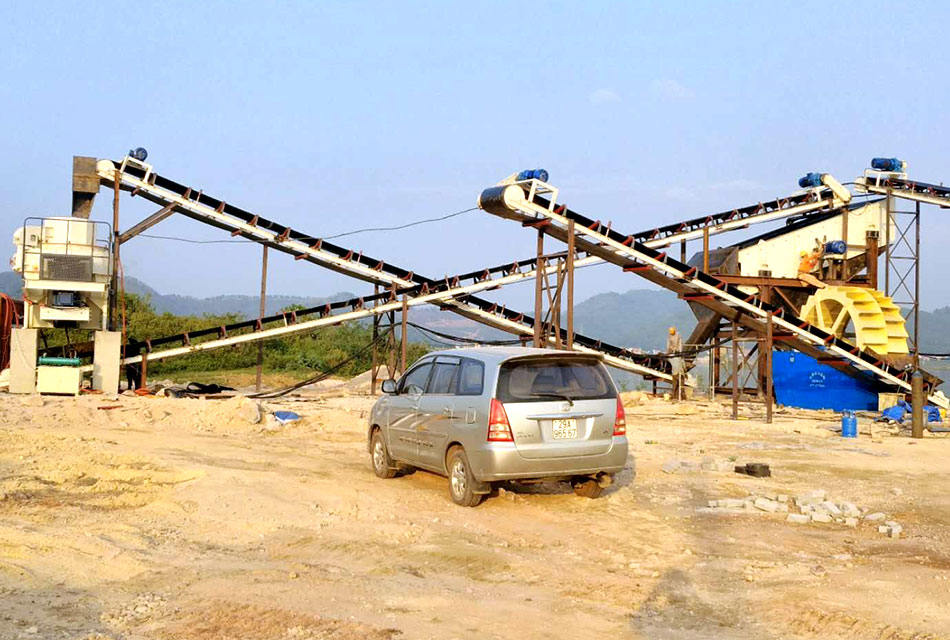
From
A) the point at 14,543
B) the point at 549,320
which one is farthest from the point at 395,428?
the point at 549,320

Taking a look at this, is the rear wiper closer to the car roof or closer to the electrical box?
the car roof

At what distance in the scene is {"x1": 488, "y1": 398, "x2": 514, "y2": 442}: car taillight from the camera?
9.59 meters

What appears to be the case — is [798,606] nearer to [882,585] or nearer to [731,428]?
[882,585]

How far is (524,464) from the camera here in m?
9.61

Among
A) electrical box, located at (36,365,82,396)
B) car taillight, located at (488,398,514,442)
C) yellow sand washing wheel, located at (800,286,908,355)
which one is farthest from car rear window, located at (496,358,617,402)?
yellow sand washing wheel, located at (800,286,908,355)

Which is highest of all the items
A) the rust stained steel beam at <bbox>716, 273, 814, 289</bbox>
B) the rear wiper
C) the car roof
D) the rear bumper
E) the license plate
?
the rust stained steel beam at <bbox>716, 273, 814, 289</bbox>

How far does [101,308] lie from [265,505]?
1611 centimetres

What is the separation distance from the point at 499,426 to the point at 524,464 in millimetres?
472

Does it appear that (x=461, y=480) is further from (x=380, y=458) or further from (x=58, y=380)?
(x=58, y=380)

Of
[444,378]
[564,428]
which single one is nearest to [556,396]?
[564,428]

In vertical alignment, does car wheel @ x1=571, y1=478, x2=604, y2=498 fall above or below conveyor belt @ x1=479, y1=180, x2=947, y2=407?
below

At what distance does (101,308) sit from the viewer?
23.5m

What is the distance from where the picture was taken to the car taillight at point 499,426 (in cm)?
959

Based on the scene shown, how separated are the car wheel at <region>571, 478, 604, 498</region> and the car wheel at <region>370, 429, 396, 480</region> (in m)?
2.45
